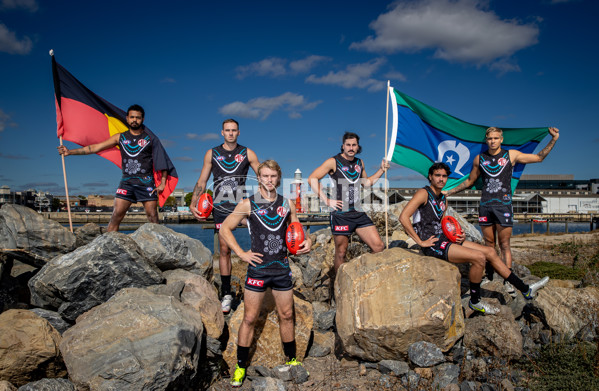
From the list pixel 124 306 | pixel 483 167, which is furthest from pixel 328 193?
pixel 124 306

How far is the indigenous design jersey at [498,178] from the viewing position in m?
6.16

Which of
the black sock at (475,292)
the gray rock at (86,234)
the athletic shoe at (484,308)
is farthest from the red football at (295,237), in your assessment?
the gray rock at (86,234)

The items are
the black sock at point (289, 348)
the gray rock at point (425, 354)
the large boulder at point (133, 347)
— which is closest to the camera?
the large boulder at point (133, 347)

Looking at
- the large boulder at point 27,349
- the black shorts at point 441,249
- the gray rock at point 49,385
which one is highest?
the black shorts at point 441,249

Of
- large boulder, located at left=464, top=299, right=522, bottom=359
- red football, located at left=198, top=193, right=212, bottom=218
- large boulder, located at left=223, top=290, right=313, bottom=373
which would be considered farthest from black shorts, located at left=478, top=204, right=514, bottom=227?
red football, located at left=198, top=193, right=212, bottom=218

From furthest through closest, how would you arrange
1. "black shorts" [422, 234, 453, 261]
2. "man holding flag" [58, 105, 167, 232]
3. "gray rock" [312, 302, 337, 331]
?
"man holding flag" [58, 105, 167, 232], "gray rock" [312, 302, 337, 331], "black shorts" [422, 234, 453, 261]

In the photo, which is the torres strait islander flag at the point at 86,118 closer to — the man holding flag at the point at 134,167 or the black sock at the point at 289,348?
the man holding flag at the point at 134,167

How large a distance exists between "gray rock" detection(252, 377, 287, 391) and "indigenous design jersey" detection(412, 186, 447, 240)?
2839 millimetres

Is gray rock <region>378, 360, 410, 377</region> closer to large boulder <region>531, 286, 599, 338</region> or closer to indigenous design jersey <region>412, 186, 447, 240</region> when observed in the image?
indigenous design jersey <region>412, 186, 447, 240</region>

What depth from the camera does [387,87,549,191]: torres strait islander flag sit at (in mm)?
7059

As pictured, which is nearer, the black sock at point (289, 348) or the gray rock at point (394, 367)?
the gray rock at point (394, 367)

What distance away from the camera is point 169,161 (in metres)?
6.93

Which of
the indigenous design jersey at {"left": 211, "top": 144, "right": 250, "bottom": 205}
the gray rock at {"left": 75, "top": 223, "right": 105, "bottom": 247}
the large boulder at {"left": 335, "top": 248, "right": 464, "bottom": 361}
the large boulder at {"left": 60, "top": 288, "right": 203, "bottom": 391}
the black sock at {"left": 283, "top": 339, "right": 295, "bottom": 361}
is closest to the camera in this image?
the large boulder at {"left": 60, "top": 288, "right": 203, "bottom": 391}

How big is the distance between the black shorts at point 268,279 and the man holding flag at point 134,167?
9.74 feet
